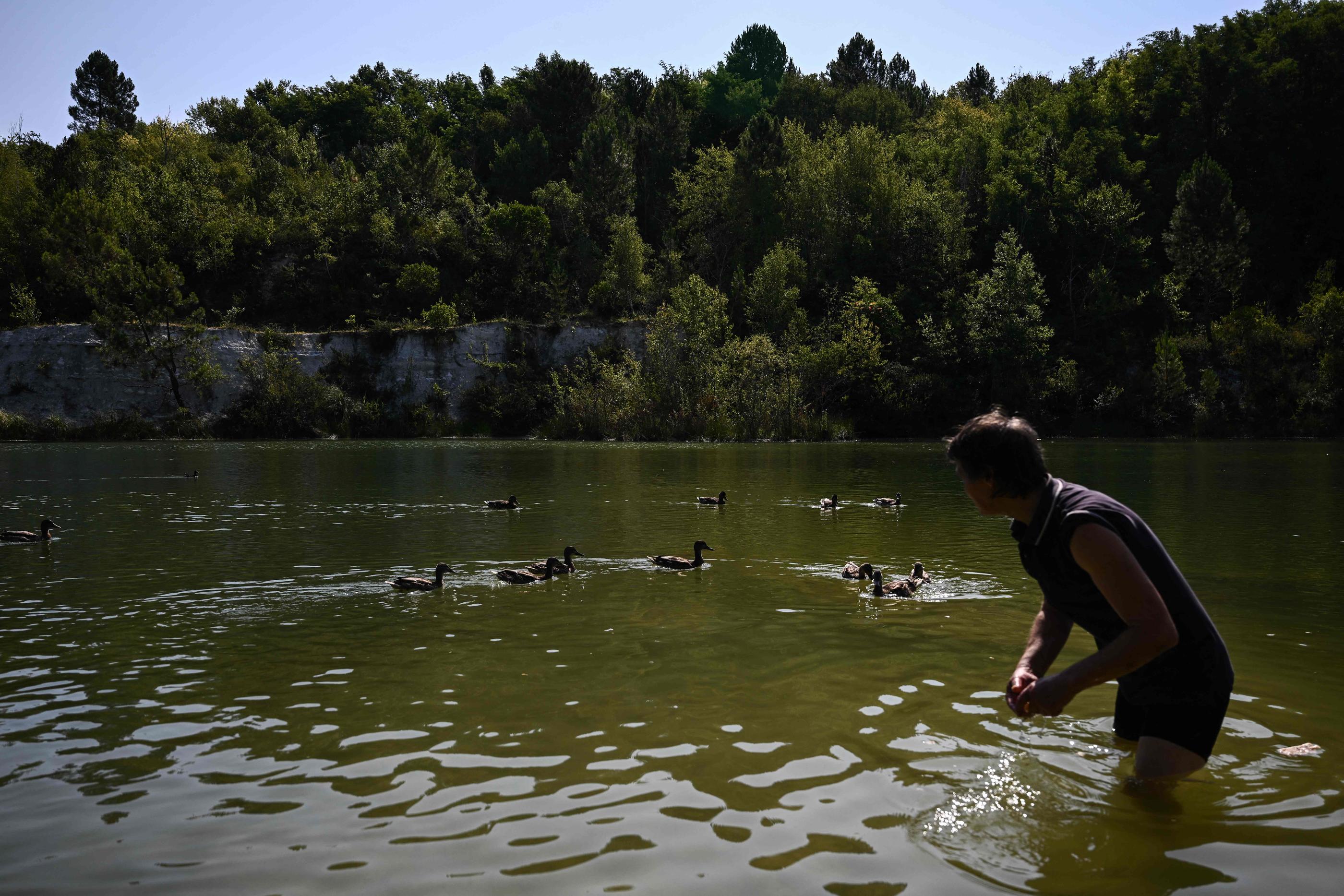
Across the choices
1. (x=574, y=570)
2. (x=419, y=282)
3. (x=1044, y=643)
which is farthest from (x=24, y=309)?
(x=1044, y=643)

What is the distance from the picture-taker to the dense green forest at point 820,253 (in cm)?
6606

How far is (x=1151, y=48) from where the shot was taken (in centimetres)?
8812

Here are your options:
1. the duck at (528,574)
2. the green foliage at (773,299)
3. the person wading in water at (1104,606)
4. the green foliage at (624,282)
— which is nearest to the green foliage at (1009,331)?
the green foliage at (773,299)

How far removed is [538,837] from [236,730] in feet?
10.9

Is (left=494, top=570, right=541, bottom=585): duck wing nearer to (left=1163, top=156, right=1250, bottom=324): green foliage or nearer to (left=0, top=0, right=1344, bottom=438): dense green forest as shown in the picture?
(left=0, top=0, right=1344, bottom=438): dense green forest

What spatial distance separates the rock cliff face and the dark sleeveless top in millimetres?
69721

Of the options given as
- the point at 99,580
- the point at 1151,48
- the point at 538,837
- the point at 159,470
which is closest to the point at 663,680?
the point at 538,837

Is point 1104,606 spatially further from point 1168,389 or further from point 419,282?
point 419,282

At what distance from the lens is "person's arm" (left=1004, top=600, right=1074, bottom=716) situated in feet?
17.1

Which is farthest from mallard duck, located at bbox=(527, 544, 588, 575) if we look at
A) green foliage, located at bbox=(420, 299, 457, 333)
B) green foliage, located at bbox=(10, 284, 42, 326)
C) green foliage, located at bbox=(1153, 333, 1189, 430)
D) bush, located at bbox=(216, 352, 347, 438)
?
green foliage, located at bbox=(10, 284, 42, 326)

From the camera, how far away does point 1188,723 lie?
5.25 meters

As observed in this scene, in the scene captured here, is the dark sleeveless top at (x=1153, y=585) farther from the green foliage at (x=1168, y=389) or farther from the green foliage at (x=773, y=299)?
the green foliage at (x=773, y=299)

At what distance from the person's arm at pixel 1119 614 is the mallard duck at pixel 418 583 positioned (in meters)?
10.4

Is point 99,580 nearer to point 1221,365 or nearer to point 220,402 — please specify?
point 220,402
